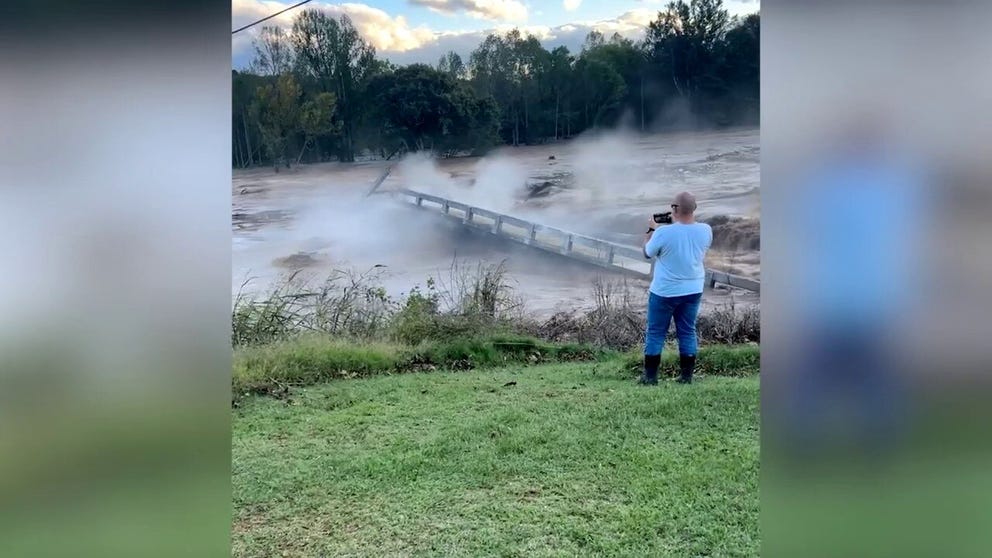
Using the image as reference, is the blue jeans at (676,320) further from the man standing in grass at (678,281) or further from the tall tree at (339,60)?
the tall tree at (339,60)

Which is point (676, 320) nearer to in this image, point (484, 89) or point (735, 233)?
point (735, 233)

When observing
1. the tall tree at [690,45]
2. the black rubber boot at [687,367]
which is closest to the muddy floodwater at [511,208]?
the tall tree at [690,45]

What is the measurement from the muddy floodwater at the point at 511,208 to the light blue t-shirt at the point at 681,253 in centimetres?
9

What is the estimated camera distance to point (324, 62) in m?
3.73

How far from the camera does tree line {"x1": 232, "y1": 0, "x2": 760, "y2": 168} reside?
3.55 m

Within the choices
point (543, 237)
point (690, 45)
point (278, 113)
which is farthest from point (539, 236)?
point (278, 113)

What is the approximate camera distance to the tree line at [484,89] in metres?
3.55
